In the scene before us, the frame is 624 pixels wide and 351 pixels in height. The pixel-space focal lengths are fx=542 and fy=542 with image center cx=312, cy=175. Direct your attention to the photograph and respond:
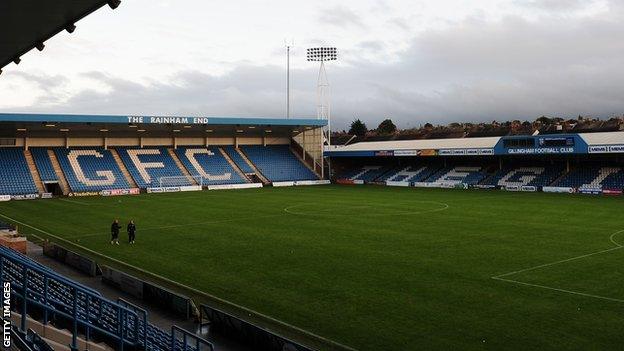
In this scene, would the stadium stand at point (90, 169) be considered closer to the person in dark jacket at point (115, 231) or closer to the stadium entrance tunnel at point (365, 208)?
the stadium entrance tunnel at point (365, 208)

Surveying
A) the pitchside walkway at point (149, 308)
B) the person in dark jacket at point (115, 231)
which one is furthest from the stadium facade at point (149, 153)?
the pitchside walkway at point (149, 308)

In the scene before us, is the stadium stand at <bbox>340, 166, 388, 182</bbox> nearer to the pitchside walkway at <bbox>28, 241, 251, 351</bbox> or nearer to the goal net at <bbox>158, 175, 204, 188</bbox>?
the goal net at <bbox>158, 175, 204, 188</bbox>

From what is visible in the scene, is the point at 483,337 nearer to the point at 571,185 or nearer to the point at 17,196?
the point at 571,185

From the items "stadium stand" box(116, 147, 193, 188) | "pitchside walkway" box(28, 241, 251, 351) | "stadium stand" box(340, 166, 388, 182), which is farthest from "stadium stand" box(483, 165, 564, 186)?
"pitchside walkway" box(28, 241, 251, 351)

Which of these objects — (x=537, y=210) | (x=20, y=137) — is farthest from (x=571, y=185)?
(x=20, y=137)

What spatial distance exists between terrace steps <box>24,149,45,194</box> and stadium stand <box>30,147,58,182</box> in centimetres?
29

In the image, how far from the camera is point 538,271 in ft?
64.6

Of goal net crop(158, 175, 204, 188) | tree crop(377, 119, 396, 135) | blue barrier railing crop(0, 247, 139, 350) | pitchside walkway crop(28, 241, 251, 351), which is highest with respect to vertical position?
tree crop(377, 119, 396, 135)

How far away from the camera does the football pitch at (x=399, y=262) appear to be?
551 inches

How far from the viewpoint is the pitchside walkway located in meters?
13.5

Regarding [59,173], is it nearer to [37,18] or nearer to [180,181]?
[180,181]

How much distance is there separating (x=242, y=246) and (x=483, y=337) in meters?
14.4

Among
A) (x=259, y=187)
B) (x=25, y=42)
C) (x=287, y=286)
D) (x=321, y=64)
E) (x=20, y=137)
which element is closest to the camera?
(x=25, y=42)

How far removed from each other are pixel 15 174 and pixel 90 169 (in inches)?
291
